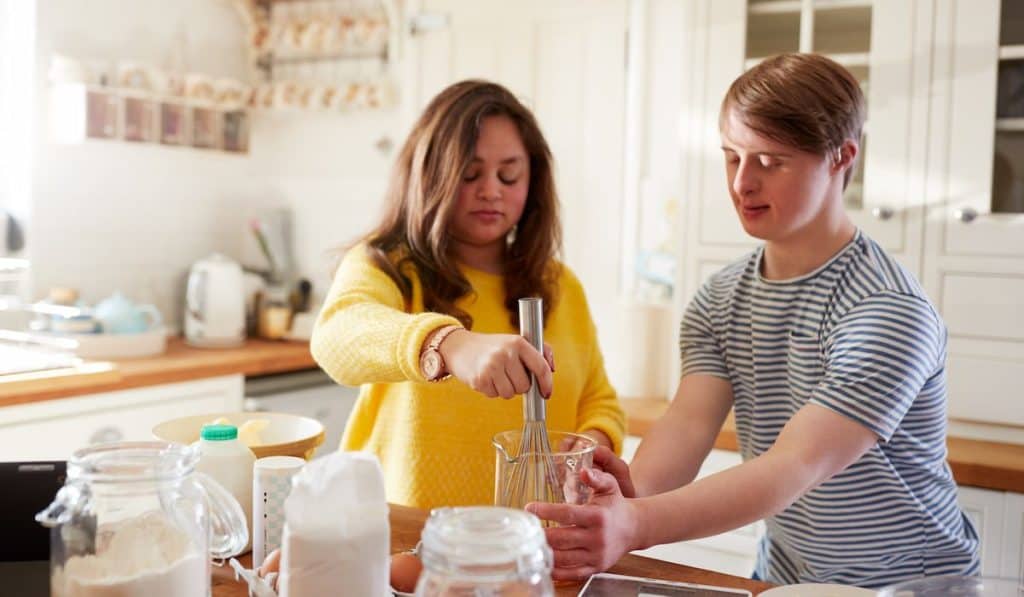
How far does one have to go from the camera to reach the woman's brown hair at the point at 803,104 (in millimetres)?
1152

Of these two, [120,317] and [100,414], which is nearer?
[100,414]

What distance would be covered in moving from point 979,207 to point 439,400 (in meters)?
1.27

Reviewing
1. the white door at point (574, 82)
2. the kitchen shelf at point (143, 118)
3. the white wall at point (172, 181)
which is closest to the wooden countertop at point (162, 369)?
the white wall at point (172, 181)

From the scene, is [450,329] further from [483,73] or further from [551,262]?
[483,73]

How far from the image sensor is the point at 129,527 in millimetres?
793

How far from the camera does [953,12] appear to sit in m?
1.99

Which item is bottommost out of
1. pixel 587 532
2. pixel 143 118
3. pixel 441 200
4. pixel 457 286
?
pixel 587 532

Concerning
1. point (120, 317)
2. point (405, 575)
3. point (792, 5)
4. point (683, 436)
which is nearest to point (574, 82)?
point (792, 5)

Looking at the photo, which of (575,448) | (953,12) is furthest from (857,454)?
(953,12)

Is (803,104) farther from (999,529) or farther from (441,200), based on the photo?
(999,529)

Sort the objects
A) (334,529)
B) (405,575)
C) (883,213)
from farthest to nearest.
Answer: (883,213) → (405,575) → (334,529)

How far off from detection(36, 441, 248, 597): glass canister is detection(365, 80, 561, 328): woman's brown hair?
0.67 metres

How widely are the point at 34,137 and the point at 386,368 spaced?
Answer: 1.95 meters

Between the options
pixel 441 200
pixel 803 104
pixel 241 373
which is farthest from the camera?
pixel 241 373
